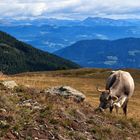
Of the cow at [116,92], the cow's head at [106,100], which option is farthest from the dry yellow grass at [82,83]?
the cow's head at [106,100]

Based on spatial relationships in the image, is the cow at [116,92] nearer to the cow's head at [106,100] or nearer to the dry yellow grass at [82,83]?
the cow's head at [106,100]

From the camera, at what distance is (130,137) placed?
1708cm

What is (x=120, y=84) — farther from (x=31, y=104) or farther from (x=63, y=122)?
(x=63, y=122)

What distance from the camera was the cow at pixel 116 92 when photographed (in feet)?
69.9

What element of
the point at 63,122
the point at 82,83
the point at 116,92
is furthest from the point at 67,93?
the point at 82,83

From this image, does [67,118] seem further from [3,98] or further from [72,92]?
[72,92]

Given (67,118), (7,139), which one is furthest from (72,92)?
(7,139)

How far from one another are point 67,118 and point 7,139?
3.85 meters

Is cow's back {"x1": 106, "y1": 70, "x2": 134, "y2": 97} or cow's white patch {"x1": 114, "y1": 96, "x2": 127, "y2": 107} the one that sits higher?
cow's back {"x1": 106, "y1": 70, "x2": 134, "y2": 97}

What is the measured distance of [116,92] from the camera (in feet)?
75.5

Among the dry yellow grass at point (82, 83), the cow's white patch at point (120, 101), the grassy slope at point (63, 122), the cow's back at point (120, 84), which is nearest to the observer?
the grassy slope at point (63, 122)

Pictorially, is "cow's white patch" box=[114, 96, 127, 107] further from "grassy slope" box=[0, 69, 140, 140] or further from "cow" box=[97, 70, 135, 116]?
"grassy slope" box=[0, 69, 140, 140]

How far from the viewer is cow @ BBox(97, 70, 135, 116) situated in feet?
69.9

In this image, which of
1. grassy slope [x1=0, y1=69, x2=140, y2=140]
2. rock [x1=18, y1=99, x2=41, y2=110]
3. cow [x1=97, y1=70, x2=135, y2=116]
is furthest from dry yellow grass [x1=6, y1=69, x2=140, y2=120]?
rock [x1=18, y1=99, x2=41, y2=110]
